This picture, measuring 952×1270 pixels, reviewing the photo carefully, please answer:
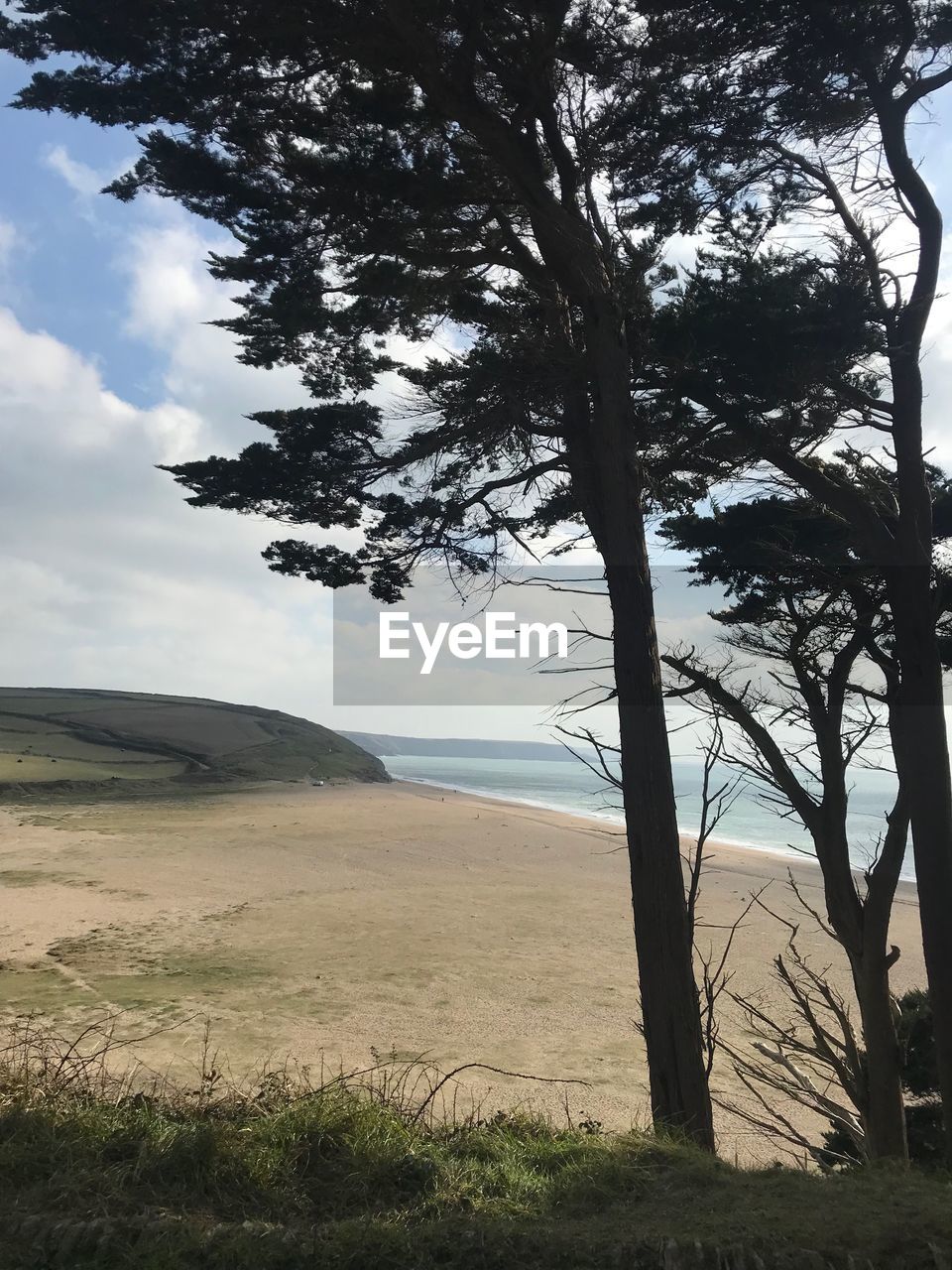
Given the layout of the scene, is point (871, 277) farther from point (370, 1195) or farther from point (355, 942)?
point (355, 942)

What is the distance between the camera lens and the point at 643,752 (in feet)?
15.1

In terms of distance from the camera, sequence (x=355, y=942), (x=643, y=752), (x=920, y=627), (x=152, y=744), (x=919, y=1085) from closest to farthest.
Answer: (x=643, y=752)
(x=920, y=627)
(x=919, y=1085)
(x=355, y=942)
(x=152, y=744)

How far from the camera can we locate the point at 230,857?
1816 centimetres

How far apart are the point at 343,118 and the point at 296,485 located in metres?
2.45

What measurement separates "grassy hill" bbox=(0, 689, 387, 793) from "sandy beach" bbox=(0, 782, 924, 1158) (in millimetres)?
9801

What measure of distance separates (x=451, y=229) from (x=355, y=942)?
9.41 meters

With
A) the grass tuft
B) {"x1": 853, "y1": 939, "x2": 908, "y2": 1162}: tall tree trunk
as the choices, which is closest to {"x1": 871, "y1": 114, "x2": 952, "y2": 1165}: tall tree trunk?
{"x1": 853, "y1": 939, "x2": 908, "y2": 1162}: tall tree trunk

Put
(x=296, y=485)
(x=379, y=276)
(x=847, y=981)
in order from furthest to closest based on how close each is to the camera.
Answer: (x=847, y=981), (x=296, y=485), (x=379, y=276)

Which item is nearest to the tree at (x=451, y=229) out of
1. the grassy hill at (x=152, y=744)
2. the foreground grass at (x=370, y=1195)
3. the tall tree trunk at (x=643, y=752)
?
the tall tree trunk at (x=643, y=752)

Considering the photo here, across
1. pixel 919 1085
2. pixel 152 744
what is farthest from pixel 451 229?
pixel 152 744

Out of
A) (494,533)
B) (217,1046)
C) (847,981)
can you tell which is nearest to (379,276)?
(494,533)

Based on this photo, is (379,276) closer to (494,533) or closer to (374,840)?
(494,533)

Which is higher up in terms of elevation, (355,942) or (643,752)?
(643,752)

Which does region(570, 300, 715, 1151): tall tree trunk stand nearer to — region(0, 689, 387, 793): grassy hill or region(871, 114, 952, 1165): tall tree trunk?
region(871, 114, 952, 1165): tall tree trunk
